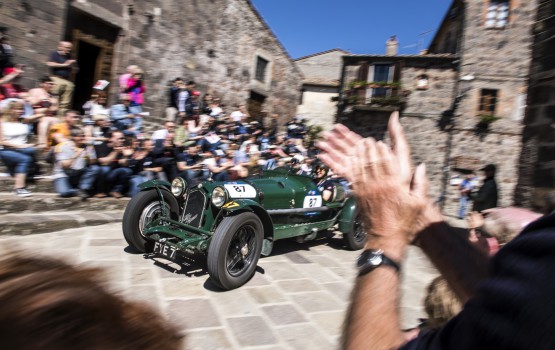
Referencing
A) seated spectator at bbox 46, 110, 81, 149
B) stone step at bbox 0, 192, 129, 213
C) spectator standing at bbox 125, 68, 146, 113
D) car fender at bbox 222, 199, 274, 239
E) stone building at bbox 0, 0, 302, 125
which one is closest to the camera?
car fender at bbox 222, 199, 274, 239

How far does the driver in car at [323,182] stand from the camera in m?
6.07

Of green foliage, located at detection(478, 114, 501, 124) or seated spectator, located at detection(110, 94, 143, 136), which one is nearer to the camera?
seated spectator, located at detection(110, 94, 143, 136)

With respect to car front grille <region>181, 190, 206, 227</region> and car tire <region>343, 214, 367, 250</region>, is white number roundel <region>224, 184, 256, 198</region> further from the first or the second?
car tire <region>343, 214, 367, 250</region>

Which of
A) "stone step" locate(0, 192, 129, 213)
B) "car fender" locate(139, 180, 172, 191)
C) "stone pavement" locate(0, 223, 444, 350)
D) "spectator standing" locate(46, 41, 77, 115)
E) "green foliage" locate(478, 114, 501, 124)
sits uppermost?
"green foliage" locate(478, 114, 501, 124)

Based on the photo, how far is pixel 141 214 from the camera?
469 cm

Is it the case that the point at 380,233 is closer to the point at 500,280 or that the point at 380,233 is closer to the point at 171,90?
the point at 500,280

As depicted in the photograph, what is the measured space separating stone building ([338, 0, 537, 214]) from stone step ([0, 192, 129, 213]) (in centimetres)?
1305

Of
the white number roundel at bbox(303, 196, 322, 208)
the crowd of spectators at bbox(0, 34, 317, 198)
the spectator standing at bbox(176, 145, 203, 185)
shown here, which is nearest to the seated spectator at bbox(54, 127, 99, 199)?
the crowd of spectators at bbox(0, 34, 317, 198)

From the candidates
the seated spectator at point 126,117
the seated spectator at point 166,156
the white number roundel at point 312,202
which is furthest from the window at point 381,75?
the white number roundel at point 312,202

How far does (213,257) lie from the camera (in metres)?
3.77

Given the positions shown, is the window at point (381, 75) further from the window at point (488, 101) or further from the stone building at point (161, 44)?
the stone building at point (161, 44)

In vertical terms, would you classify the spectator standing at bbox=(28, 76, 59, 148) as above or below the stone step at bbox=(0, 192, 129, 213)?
above

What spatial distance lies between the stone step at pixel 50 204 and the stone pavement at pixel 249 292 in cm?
69

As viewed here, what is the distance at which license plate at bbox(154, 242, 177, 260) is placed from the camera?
3.98 metres
